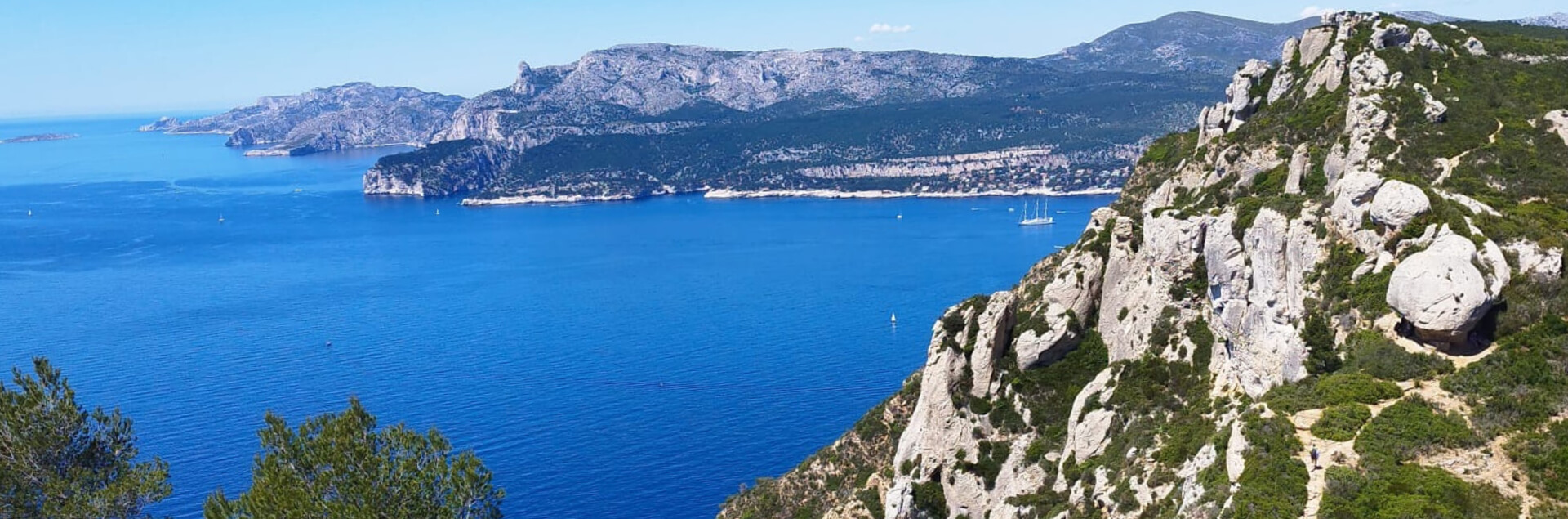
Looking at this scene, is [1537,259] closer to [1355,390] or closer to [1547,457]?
[1355,390]

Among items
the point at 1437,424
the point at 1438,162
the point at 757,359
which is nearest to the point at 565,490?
the point at 757,359

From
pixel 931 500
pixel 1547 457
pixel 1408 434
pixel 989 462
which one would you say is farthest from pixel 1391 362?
pixel 931 500

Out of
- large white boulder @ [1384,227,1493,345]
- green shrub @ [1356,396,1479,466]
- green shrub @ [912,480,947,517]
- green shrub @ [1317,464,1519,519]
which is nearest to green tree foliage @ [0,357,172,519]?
green shrub @ [912,480,947,517]

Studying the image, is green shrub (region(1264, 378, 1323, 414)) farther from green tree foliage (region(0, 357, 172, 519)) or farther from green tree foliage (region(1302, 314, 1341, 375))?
green tree foliage (region(0, 357, 172, 519))

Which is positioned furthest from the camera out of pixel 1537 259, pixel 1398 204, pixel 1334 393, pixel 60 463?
pixel 60 463

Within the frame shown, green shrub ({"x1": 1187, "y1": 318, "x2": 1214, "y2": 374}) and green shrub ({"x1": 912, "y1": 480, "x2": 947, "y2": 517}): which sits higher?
green shrub ({"x1": 1187, "y1": 318, "x2": 1214, "y2": 374})
